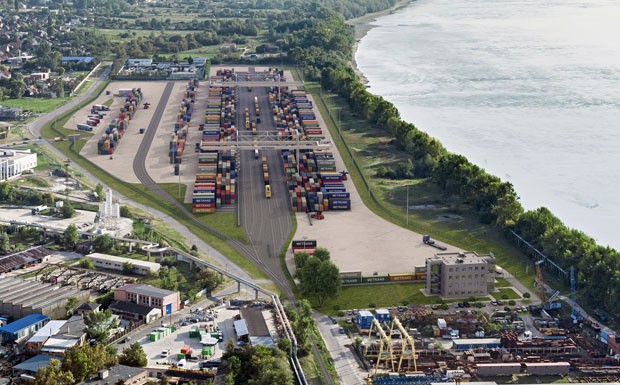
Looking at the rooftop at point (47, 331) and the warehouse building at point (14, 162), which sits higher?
the warehouse building at point (14, 162)

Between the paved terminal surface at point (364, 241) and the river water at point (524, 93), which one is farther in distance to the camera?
the river water at point (524, 93)

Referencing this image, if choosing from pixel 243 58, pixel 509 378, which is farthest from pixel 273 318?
pixel 243 58

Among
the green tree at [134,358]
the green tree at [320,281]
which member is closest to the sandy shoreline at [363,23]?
the green tree at [320,281]

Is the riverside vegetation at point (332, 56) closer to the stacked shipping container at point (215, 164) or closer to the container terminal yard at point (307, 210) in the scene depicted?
the container terminal yard at point (307, 210)

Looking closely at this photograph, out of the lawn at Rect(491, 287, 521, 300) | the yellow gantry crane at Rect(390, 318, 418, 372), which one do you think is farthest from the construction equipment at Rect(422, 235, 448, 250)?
the yellow gantry crane at Rect(390, 318, 418, 372)

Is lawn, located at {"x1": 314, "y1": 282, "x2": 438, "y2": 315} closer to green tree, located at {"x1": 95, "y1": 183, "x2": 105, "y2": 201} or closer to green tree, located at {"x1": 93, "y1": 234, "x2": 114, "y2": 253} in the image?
green tree, located at {"x1": 93, "y1": 234, "x2": 114, "y2": 253}

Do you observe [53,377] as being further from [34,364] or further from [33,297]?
[33,297]

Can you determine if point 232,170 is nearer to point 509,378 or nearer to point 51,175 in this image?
point 51,175
